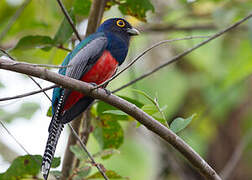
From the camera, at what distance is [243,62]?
4559 millimetres

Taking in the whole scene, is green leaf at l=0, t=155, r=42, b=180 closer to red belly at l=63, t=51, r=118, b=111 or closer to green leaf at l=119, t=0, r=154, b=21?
red belly at l=63, t=51, r=118, b=111

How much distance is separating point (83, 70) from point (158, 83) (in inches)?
84.6

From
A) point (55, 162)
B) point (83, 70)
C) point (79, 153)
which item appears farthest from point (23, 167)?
point (83, 70)

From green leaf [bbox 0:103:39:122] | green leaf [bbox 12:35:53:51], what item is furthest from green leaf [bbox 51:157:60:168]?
green leaf [bbox 0:103:39:122]

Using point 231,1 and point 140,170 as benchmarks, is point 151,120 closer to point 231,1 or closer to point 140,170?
point 140,170

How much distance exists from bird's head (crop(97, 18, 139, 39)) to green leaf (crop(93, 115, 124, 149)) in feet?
3.31

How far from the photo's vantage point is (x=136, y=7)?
350 centimetres

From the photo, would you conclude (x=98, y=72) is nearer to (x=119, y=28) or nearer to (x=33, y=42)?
(x=33, y=42)

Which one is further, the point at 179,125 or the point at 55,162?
the point at 55,162

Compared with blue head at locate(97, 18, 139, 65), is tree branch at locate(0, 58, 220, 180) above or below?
above

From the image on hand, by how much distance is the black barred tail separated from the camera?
294 centimetres

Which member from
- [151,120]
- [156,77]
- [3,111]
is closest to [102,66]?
[151,120]

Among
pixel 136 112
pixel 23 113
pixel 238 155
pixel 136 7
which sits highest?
pixel 136 112

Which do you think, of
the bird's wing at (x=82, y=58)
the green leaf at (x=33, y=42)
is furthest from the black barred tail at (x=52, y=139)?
the green leaf at (x=33, y=42)
